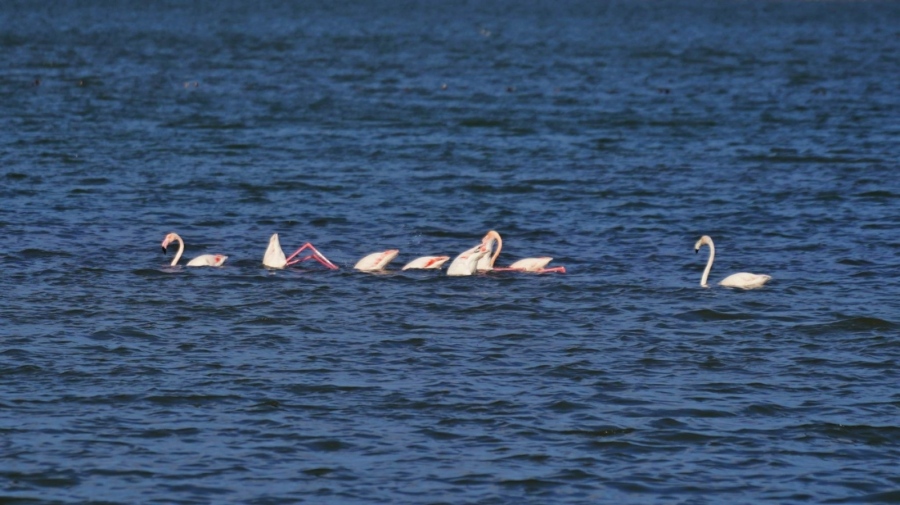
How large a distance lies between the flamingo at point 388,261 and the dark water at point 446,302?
31 centimetres

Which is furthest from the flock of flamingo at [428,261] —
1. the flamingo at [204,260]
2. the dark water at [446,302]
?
the dark water at [446,302]

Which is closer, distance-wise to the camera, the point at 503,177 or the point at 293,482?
the point at 293,482

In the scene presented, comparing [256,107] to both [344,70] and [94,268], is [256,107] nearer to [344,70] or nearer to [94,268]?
[344,70]

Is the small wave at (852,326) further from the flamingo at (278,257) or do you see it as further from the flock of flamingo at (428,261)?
the flamingo at (278,257)

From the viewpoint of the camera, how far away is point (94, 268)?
886 inches

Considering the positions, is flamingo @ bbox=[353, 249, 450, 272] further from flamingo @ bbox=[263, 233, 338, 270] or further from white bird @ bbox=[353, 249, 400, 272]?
flamingo @ bbox=[263, 233, 338, 270]

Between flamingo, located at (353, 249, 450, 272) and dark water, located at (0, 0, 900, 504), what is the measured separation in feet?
1.01

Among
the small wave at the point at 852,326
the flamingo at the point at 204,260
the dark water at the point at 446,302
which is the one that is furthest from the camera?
the flamingo at the point at 204,260

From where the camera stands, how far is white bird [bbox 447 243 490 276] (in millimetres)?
22750

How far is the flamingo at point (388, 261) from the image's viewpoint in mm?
22719

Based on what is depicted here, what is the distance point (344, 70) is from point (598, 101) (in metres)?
16.7

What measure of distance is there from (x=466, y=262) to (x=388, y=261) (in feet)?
4.30

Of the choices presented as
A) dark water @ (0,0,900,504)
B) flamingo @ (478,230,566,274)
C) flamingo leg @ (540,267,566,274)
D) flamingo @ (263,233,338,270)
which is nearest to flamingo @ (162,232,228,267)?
dark water @ (0,0,900,504)

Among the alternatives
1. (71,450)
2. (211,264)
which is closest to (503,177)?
(211,264)
